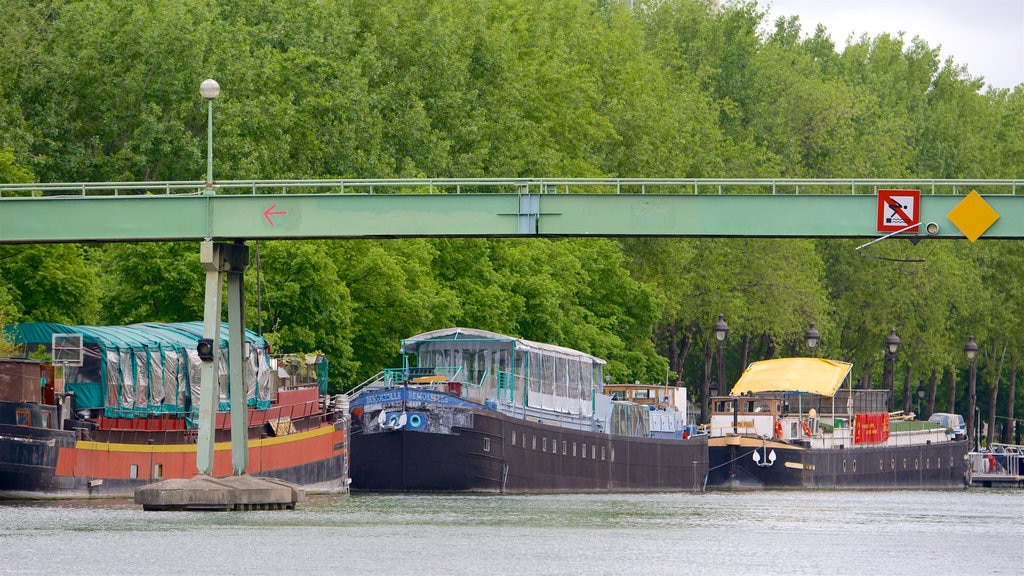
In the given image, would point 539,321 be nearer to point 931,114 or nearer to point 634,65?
point 634,65

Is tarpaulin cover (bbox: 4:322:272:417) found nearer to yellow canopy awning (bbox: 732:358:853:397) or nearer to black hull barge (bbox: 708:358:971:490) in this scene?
black hull barge (bbox: 708:358:971:490)

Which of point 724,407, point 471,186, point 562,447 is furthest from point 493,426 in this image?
point 724,407

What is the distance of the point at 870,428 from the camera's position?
314 feet

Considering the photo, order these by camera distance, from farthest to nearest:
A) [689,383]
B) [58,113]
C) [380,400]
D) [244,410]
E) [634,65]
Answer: [689,383]
[634,65]
[58,113]
[380,400]
[244,410]

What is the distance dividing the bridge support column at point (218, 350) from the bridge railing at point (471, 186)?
1.66 meters

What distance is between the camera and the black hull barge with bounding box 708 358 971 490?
86.3 meters

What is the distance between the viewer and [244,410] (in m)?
48.9

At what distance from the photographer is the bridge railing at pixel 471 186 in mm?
46625

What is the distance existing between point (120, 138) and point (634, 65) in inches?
1361

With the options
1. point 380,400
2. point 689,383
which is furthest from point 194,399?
point 689,383

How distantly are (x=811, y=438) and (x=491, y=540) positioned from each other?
5166cm

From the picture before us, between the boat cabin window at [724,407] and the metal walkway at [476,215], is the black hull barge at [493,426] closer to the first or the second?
the boat cabin window at [724,407]

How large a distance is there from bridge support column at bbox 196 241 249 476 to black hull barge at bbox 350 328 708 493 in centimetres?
1529

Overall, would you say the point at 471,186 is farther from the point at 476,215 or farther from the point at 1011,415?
the point at 1011,415
